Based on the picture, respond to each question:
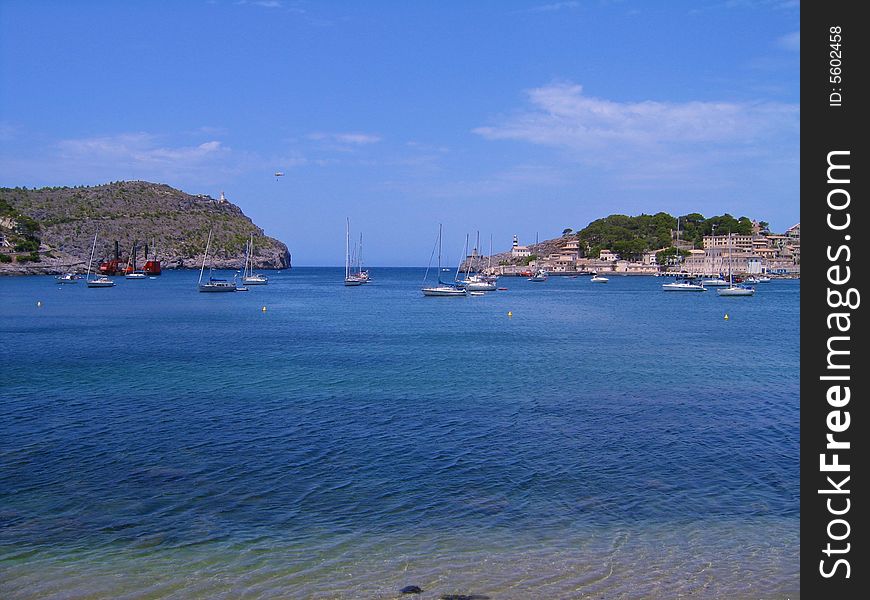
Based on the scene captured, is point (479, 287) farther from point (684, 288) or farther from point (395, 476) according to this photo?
point (395, 476)

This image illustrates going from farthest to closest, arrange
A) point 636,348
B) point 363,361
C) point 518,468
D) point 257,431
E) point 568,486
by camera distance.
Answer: point 636,348, point 363,361, point 257,431, point 518,468, point 568,486

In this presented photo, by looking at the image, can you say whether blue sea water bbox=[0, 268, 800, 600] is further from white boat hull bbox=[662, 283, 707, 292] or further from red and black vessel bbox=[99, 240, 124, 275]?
red and black vessel bbox=[99, 240, 124, 275]

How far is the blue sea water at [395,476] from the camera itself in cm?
1109

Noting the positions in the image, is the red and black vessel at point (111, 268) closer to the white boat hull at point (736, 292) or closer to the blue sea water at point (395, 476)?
the white boat hull at point (736, 292)

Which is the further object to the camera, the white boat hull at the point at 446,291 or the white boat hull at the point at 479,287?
the white boat hull at the point at 479,287

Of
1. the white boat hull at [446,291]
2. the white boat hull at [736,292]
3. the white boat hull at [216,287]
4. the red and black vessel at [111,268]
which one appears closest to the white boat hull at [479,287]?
the white boat hull at [446,291]

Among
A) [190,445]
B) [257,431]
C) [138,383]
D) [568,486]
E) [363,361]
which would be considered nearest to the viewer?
[568,486]

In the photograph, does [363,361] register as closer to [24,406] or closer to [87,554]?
[24,406]

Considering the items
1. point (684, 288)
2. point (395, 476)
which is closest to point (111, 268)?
point (684, 288)

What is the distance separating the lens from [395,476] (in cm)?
1616

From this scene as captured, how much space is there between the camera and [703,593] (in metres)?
10.4
